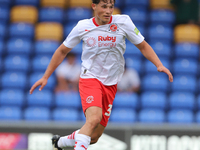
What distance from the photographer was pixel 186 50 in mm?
9648

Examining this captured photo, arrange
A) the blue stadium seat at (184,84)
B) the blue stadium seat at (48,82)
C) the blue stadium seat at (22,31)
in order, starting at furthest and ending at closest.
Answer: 1. the blue stadium seat at (22,31)
2. the blue stadium seat at (184,84)
3. the blue stadium seat at (48,82)

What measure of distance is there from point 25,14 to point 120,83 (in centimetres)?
347

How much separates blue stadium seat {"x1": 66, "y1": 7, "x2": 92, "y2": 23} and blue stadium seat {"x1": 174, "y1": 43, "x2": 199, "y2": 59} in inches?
94.0

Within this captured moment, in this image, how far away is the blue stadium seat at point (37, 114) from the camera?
8367 mm

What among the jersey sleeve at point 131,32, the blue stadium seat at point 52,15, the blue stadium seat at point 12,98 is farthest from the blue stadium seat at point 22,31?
the jersey sleeve at point 131,32

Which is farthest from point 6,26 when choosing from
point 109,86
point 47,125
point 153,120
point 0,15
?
point 109,86

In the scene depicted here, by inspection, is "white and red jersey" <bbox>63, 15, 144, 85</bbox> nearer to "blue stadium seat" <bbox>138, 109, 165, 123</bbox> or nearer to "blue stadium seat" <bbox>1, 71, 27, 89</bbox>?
"blue stadium seat" <bbox>138, 109, 165, 123</bbox>

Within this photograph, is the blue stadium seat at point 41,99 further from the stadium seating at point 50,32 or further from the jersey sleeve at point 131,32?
the jersey sleeve at point 131,32

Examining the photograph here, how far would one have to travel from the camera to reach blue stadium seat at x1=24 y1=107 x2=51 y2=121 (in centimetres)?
837

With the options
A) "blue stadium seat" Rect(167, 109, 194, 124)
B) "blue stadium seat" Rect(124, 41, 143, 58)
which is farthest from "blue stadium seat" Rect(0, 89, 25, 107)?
"blue stadium seat" Rect(167, 109, 194, 124)

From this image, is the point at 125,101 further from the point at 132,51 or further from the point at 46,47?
the point at 46,47

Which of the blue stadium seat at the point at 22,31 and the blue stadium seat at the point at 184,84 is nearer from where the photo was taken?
the blue stadium seat at the point at 184,84

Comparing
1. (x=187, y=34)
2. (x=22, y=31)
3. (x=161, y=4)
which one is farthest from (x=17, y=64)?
(x=187, y=34)

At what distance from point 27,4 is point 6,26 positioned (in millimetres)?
819
